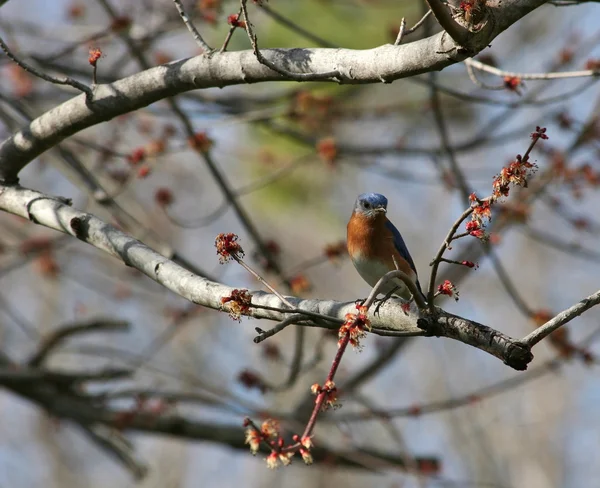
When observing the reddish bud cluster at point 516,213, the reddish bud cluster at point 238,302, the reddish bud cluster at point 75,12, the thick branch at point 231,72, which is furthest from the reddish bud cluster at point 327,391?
the reddish bud cluster at point 75,12

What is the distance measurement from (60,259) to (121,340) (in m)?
5.81

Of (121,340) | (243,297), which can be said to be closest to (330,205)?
(121,340)

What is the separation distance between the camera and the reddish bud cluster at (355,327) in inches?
77.2

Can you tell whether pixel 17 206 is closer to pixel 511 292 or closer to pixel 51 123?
pixel 51 123

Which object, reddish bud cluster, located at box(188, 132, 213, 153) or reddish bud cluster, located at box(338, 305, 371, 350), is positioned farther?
reddish bud cluster, located at box(188, 132, 213, 153)

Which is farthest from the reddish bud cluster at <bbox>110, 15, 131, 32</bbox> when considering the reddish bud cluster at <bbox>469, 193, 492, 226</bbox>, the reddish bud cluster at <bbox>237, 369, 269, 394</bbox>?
the reddish bud cluster at <bbox>469, 193, 492, 226</bbox>

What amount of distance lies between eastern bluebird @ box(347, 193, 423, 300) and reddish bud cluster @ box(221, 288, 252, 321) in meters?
2.04

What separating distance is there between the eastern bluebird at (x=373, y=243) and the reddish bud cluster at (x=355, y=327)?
2.25 meters

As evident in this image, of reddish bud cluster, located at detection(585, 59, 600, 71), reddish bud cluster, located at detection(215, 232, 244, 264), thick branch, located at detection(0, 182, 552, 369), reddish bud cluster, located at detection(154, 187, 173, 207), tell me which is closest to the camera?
thick branch, located at detection(0, 182, 552, 369)

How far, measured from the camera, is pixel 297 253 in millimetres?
14375

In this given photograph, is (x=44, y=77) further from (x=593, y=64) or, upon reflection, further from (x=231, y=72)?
(x=593, y=64)

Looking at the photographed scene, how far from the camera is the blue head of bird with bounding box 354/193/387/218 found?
4406 mm

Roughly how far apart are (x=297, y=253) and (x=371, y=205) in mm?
9930

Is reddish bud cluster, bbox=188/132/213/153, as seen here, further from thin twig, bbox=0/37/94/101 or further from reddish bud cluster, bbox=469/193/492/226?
reddish bud cluster, bbox=469/193/492/226
